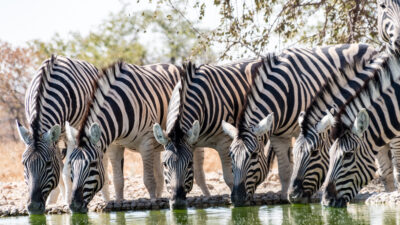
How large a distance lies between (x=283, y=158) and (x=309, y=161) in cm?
172

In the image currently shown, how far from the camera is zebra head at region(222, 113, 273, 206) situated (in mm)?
8383

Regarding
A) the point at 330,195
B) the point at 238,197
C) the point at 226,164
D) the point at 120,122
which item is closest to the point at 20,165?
the point at 120,122

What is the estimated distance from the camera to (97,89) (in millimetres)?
9523

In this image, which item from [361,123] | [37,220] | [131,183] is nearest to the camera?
[361,123]

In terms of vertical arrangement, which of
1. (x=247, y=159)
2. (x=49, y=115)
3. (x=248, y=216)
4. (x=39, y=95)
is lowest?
(x=248, y=216)

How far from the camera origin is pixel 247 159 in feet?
28.0

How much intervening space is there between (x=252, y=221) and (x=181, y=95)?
2.92 meters

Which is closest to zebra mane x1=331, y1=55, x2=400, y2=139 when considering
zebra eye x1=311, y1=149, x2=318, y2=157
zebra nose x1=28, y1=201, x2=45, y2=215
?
zebra eye x1=311, y1=149, x2=318, y2=157

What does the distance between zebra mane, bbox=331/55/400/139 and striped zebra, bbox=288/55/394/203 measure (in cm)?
36

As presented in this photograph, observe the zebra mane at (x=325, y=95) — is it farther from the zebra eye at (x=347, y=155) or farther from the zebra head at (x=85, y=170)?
the zebra head at (x=85, y=170)

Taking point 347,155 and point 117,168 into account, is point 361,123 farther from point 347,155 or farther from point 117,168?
point 117,168

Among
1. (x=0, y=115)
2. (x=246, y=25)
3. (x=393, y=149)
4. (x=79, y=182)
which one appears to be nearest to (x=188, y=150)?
(x=79, y=182)

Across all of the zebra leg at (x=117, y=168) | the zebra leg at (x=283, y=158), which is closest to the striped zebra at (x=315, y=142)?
the zebra leg at (x=283, y=158)

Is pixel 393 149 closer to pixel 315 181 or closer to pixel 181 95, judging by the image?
pixel 315 181
